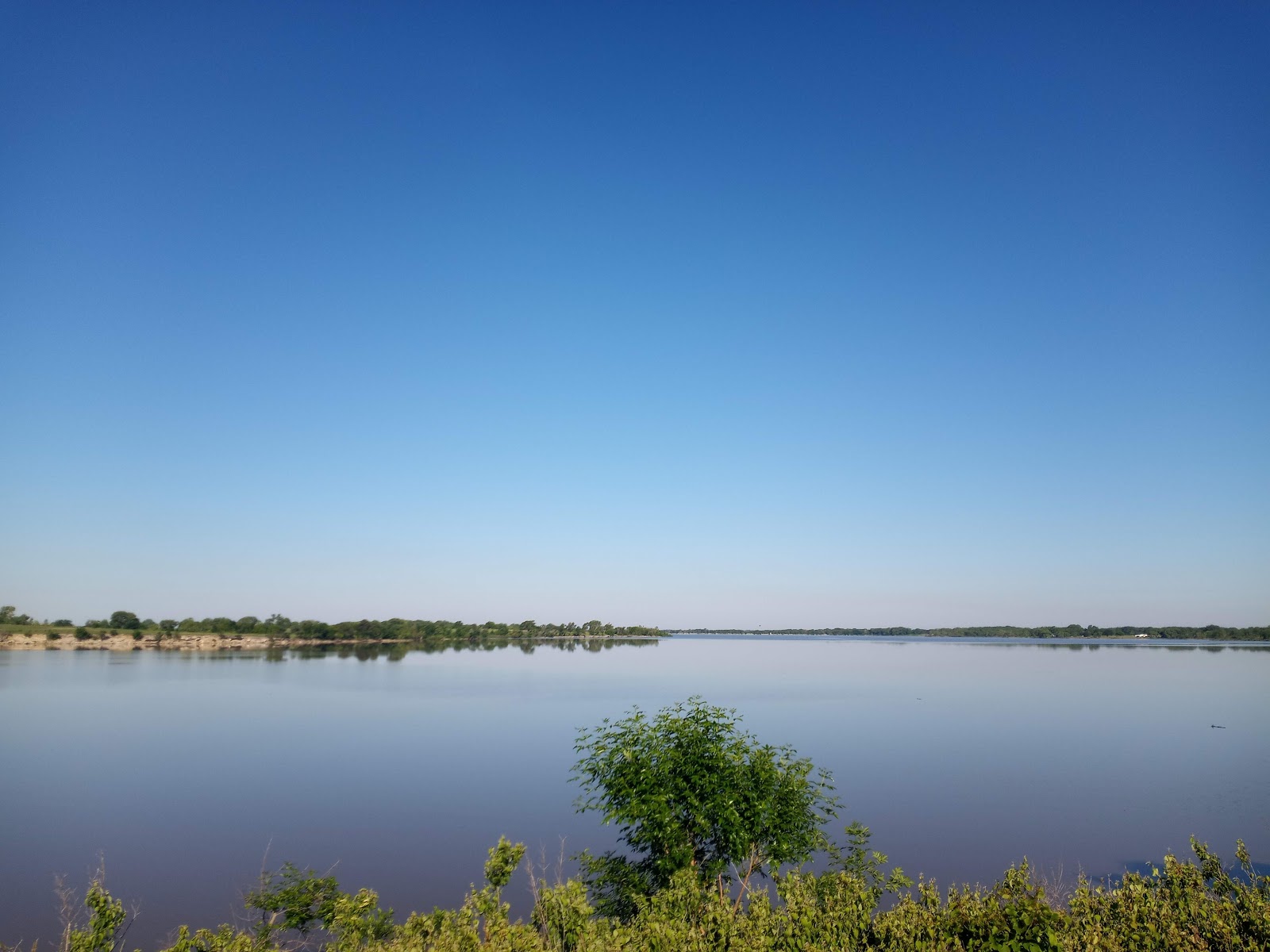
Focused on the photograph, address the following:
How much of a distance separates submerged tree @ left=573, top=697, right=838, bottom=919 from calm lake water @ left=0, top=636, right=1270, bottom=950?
5553 millimetres

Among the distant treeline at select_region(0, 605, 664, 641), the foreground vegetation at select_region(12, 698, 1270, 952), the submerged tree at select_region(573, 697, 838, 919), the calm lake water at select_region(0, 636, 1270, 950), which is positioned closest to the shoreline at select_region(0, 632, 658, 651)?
the distant treeline at select_region(0, 605, 664, 641)

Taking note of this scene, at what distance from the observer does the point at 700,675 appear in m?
98.6

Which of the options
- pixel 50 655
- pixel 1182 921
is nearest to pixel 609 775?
pixel 1182 921

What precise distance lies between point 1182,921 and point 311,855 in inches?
1121

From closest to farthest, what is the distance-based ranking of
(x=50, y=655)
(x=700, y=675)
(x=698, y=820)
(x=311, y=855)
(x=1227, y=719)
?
(x=698, y=820)
(x=311, y=855)
(x=1227, y=719)
(x=700, y=675)
(x=50, y=655)

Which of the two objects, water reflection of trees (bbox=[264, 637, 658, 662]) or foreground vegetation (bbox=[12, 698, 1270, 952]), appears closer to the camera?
foreground vegetation (bbox=[12, 698, 1270, 952])

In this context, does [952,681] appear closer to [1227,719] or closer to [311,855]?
[1227,719]

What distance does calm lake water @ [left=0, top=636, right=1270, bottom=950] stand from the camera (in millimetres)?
26094

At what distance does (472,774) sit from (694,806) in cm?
2567

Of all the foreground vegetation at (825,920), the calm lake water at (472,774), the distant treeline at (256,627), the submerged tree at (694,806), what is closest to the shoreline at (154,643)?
the distant treeline at (256,627)

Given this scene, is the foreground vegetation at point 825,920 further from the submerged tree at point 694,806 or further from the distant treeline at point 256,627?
the distant treeline at point 256,627

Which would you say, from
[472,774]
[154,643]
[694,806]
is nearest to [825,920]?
[694,806]

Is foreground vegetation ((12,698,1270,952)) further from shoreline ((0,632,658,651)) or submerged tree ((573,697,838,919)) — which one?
shoreline ((0,632,658,651))

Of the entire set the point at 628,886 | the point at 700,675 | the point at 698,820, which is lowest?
the point at 700,675
